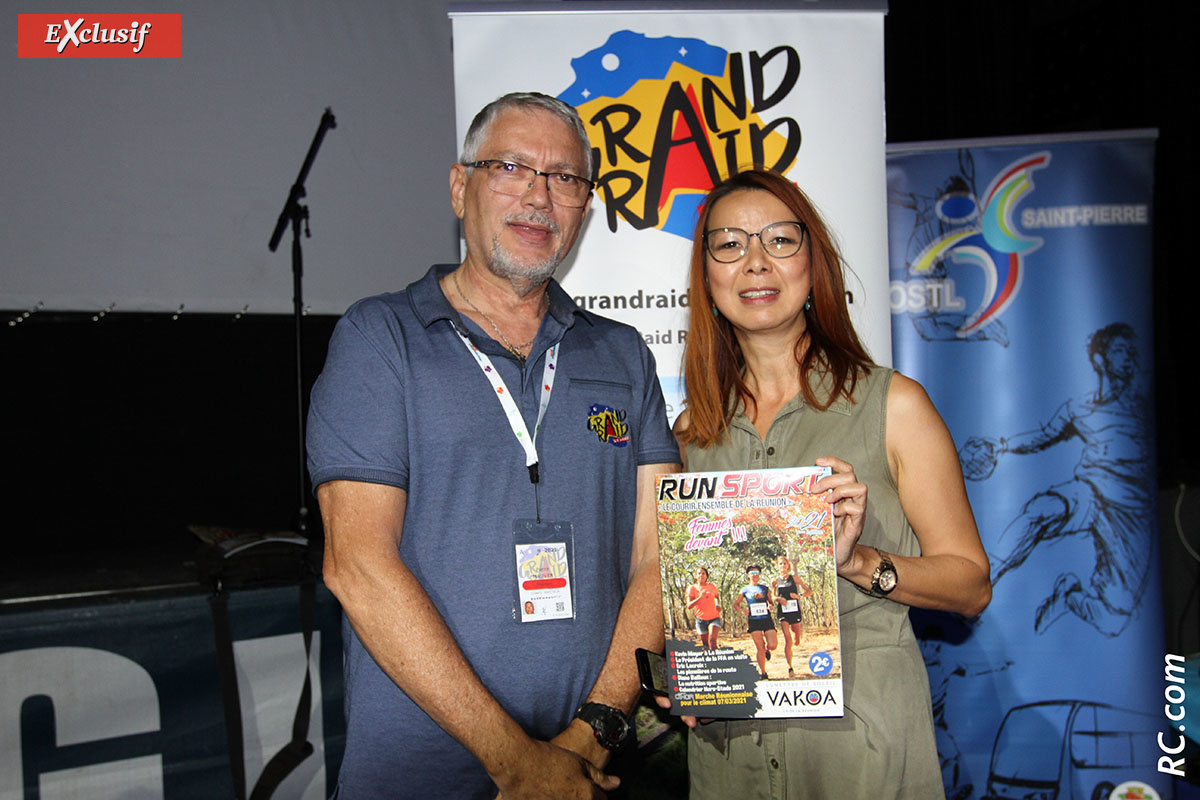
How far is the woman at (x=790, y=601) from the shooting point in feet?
4.59

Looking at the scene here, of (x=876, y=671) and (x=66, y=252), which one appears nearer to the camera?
(x=876, y=671)

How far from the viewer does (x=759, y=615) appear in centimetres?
141

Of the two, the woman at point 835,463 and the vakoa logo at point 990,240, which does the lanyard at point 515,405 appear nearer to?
the woman at point 835,463

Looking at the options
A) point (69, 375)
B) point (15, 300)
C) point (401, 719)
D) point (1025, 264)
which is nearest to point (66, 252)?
point (15, 300)

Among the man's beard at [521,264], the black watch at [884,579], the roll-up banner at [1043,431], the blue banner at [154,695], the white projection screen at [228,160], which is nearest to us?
the black watch at [884,579]

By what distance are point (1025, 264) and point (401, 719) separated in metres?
3.02

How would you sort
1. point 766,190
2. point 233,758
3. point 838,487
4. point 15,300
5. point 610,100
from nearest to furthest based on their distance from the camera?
point 838,487
point 766,190
point 610,100
point 233,758
point 15,300

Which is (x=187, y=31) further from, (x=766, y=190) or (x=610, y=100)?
(x=766, y=190)

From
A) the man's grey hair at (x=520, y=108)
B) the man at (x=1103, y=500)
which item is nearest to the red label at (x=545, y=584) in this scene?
the man's grey hair at (x=520, y=108)

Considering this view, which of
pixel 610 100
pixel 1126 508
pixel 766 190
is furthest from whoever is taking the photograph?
pixel 1126 508

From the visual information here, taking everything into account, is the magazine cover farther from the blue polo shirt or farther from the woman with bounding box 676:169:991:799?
the blue polo shirt

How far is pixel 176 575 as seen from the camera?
323 cm

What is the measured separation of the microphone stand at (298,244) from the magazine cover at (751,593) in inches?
138

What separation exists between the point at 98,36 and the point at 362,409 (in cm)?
412
